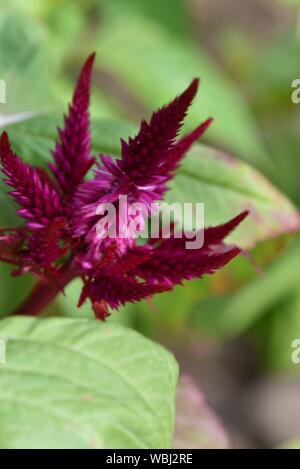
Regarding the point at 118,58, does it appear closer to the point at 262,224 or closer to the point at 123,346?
the point at 262,224

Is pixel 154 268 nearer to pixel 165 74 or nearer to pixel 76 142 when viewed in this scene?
pixel 76 142

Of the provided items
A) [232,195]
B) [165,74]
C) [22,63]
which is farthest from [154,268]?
[165,74]

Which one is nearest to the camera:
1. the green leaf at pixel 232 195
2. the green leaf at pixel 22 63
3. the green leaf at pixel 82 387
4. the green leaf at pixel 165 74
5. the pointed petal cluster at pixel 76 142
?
the green leaf at pixel 82 387

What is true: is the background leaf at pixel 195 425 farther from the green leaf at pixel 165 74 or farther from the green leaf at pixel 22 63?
the green leaf at pixel 165 74

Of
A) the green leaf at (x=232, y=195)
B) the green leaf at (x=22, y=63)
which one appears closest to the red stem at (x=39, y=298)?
the green leaf at (x=232, y=195)

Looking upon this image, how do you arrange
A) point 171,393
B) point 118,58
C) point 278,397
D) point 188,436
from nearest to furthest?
point 171,393
point 188,436
point 118,58
point 278,397

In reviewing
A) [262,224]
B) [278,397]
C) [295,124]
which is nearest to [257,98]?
[295,124]
